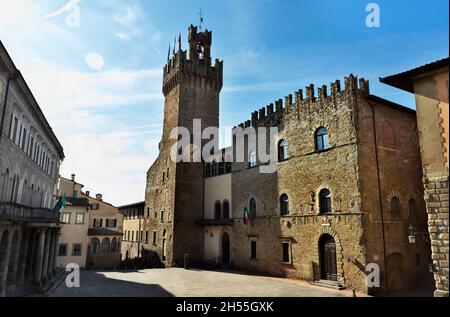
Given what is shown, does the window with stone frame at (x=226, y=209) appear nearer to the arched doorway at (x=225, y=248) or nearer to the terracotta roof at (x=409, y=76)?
the arched doorway at (x=225, y=248)

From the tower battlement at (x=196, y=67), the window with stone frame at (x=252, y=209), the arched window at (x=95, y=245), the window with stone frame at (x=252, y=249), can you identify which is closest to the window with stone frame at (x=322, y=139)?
the window with stone frame at (x=252, y=209)

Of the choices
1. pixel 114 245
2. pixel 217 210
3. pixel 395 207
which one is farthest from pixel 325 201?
pixel 114 245

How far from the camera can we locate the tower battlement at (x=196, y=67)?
111 ft

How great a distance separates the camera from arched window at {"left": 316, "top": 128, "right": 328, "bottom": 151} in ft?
67.7

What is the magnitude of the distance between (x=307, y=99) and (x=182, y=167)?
14889mm

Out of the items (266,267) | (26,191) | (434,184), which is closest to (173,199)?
(266,267)

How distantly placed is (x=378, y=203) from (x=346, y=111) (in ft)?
18.7

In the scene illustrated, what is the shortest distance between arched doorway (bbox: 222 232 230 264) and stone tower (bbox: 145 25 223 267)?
10.0 feet

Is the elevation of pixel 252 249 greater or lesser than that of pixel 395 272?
greater

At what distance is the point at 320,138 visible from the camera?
21.0 m

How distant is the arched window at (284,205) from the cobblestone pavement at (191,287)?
4587 millimetres

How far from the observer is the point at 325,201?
20078mm

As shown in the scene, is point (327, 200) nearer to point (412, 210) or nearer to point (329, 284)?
point (329, 284)

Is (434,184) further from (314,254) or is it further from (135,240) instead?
(135,240)
